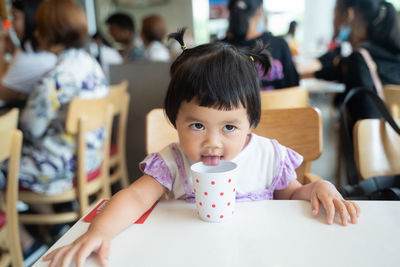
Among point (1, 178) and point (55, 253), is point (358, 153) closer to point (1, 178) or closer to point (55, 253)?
point (55, 253)

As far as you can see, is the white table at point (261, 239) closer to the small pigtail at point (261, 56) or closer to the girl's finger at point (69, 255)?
the girl's finger at point (69, 255)

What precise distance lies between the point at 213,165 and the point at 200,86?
0.16 meters

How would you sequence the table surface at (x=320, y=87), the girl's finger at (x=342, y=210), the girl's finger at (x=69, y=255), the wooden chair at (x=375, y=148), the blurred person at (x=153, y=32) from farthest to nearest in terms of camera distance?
1. the blurred person at (x=153, y=32)
2. the table surface at (x=320, y=87)
3. the wooden chair at (x=375, y=148)
4. the girl's finger at (x=342, y=210)
5. the girl's finger at (x=69, y=255)

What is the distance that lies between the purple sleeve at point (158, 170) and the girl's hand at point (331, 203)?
31 centimetres

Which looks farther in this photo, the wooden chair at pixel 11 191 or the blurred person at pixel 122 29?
the blurred person at pixel 122 29

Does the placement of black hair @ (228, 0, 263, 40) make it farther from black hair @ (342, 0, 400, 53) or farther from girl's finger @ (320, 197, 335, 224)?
girl's finger @ (320, 197, 335, 224)

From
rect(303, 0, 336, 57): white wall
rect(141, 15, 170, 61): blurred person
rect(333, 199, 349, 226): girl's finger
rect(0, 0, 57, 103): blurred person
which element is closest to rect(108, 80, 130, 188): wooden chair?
rect(0, 0, 57, 103): blurred person

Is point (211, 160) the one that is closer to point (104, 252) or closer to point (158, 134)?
point (104, 252)

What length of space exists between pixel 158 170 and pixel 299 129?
45 cm

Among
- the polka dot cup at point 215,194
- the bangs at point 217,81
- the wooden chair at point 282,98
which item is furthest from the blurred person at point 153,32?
the polka dot cup at point 215,194

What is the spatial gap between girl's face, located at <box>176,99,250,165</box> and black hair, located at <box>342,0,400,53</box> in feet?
5.34

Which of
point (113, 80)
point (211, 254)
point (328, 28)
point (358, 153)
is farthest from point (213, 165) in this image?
point (328, 28)

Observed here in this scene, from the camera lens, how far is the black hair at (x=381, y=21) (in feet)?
6.11

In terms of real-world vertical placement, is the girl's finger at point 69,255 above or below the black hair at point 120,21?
below
